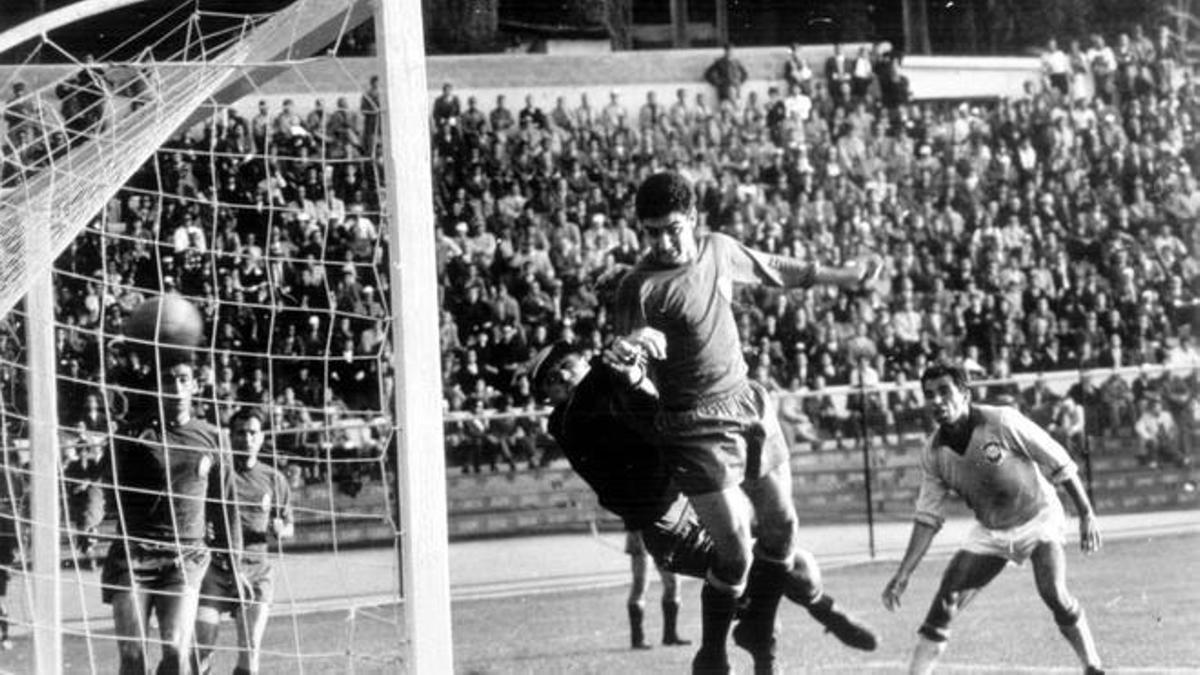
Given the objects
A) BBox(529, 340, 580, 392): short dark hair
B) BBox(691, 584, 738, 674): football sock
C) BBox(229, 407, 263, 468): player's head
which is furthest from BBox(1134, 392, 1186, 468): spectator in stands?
BBox(691, 584, 738, 674): football sock

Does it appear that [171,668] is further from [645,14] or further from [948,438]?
[645,14]

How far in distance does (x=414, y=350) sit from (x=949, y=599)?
11.1 feet

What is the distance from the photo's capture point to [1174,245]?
706 inches

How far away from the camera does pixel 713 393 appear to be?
215 inches

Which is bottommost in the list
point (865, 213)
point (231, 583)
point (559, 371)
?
point (231, 583)

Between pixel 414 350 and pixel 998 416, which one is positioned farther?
pixel 998 416

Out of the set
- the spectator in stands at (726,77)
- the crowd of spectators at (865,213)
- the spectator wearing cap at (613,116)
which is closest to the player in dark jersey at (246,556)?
the crowd of spectators at (865,213)

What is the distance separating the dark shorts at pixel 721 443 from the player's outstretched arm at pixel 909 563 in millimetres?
1271

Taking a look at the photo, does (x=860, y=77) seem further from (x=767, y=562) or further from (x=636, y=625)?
(x=767, y=562)

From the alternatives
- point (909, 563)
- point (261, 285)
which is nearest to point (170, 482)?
point (909, 563)

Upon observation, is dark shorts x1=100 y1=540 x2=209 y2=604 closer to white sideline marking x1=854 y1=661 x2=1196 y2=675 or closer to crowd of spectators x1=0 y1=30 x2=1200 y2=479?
white sideline marking x1=854 y1=661 x2=1196 y2=675

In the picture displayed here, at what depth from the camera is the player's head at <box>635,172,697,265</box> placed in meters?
5.24

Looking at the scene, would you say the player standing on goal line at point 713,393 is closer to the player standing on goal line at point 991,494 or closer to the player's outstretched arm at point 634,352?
the player's outstretched arm at point 634,352

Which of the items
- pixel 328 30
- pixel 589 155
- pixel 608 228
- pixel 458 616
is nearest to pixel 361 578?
pixel 458 616
